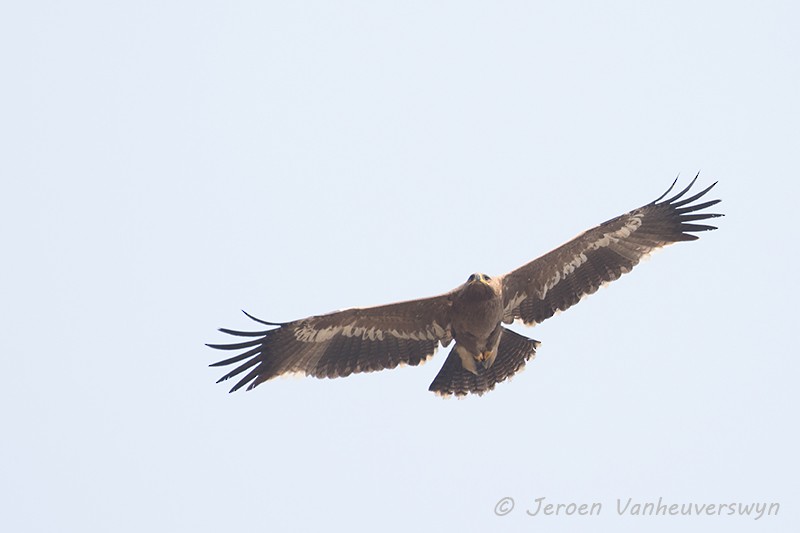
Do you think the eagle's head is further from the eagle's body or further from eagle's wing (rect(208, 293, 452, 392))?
eagle's wing (rect(208, 293, 452, 392))

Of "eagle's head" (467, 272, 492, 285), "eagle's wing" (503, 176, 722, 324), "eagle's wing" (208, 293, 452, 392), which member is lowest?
"eagle's wing" (208, 293, 452, 392)

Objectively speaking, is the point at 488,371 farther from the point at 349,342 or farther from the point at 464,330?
the point at 349,342

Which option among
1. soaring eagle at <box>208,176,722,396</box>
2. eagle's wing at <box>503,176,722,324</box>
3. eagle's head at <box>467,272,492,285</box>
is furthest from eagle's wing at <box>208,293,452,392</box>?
eagle's wing at <box>503,176,722,324</box>

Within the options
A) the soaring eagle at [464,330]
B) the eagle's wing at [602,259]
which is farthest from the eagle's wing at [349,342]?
the eagle's wing at [602,259]

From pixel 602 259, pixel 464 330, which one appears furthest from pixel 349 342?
pixel 602 259

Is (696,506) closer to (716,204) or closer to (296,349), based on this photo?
(716,204)

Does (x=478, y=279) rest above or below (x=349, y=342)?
above

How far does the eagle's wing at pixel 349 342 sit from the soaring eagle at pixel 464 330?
11mm

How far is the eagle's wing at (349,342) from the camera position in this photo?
8.99m

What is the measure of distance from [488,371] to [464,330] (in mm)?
905

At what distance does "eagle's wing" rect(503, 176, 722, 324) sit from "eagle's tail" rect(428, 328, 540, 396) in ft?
1.01

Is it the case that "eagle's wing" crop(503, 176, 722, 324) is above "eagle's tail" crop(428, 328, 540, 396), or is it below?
above

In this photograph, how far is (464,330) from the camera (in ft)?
28.7

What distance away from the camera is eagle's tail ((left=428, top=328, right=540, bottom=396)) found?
9.36 m
